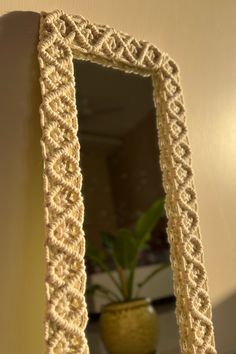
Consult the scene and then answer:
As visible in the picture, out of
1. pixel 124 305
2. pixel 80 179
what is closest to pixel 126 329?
pixel 124 305

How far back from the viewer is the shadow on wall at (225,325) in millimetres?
811

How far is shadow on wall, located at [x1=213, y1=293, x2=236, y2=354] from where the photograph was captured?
2.66ft

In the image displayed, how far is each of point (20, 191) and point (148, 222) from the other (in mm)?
312

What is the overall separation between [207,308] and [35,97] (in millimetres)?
469

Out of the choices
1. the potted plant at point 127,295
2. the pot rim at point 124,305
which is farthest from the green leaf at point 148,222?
the pot rim at point 124,305

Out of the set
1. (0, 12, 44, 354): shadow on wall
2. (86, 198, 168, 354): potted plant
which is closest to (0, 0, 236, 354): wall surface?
(0, 12, 44, 354): shadow on wall

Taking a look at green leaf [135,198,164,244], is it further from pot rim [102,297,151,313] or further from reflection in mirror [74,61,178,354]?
pot rim [102,297,151,313]

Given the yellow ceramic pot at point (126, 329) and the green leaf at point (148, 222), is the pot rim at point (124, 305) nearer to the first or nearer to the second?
the yellow ceramic pot at point (126, 329)

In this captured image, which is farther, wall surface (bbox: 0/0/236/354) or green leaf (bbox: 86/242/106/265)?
green leaf (bbox: 86/242/106/265)

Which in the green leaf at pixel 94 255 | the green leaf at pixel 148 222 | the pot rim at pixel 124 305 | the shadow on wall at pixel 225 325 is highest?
the green leaf at pixel 148 222

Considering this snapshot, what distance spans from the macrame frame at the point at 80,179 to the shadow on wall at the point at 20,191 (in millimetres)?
29

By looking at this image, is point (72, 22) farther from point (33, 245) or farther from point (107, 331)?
point (107, 331)

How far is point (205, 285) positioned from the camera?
73 cm

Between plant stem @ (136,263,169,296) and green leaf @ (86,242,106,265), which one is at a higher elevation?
green leaf @ (86,242,106,265)
